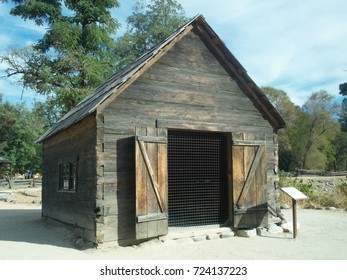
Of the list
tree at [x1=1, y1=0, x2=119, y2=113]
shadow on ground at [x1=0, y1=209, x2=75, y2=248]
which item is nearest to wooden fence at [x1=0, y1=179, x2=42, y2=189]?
tree at [x1=1, y1=0, x2=119, y2=113]

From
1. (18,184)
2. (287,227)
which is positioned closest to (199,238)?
(287,227)

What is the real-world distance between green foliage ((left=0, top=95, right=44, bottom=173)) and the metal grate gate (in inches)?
1663

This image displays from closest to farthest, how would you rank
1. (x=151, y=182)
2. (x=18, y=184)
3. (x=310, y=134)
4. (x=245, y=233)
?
1. (x=151, y=182)
2. (x=245, y=233)
3. (x=18, y=184)
4. (x=310, y=134)

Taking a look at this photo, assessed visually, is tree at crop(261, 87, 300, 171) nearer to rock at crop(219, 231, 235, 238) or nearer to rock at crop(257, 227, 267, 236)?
rock at crop(257, 227, 267, 236)

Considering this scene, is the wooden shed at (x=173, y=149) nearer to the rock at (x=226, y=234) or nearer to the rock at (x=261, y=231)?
the rock at (x=261, y=231)

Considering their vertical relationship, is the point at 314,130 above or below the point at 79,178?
above

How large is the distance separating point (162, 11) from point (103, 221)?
2747 cm

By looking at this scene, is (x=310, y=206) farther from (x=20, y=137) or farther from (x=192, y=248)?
(x=20, y=137)

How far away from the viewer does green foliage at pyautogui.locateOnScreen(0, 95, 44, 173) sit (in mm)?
49625

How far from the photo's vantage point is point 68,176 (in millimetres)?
11562

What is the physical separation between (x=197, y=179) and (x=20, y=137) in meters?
44.9

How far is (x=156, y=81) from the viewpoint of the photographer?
32.7 ft
